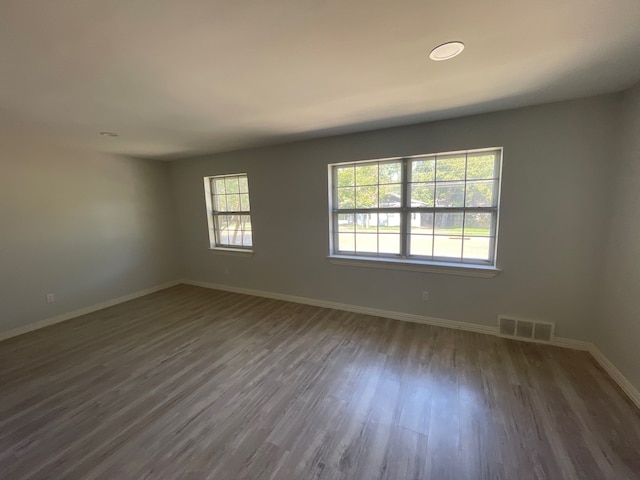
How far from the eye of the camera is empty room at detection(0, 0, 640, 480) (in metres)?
1.41

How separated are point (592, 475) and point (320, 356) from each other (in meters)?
1.89

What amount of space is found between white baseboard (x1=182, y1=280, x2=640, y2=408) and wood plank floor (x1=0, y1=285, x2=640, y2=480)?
0.27 feet

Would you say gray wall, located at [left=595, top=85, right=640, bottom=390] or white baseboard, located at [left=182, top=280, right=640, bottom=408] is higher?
gray wall, located at [left=595, top=85, right=640, bottom=390]

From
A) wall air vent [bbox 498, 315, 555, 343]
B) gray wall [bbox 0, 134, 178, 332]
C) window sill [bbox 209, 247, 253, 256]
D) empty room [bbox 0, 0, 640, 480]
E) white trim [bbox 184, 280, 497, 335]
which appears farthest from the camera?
window sill [bbox 209, 247, 253, 256]

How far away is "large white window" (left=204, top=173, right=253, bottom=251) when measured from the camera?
4473 millimetres

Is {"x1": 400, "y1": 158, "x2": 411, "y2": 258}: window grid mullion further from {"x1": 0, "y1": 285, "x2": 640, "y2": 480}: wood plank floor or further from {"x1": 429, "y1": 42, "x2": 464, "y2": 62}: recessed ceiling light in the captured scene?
{"x1": 429, "y1": 42, "x2": 464, "y2": 62}: recessed ceiling light

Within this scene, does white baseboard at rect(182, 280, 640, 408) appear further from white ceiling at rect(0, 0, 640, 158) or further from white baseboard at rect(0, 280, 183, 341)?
white ceiling at rect(0, 0, 640, 158)

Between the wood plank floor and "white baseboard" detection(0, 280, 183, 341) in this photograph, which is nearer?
the wood plank floor

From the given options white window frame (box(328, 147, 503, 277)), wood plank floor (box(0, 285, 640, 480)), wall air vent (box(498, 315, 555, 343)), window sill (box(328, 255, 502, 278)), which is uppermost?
white window frame (box(328, 147, 503, 277))

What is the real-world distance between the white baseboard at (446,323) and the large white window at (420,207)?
720 millimetres

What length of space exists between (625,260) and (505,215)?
0.91 metres

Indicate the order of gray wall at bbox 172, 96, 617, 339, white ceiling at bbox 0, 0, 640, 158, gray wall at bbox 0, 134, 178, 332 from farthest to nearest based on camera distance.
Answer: gray wall at bbox 0, 134, 178, 332, gray wall at bbox 172, 96, 617, 339, white ceiling at bbox 0, 0, 640, 158

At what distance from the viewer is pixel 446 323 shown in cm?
306

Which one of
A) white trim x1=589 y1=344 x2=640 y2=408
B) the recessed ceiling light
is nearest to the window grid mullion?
the recessed ceiling light
